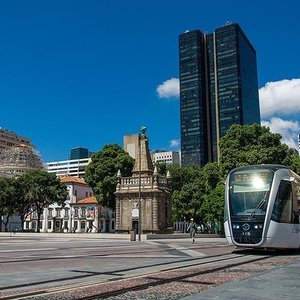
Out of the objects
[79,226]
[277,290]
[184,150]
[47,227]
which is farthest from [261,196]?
[184,150]

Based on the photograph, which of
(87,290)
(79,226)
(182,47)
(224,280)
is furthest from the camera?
(182,47)

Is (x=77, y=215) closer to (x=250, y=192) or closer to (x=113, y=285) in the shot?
(x=250, y=192)

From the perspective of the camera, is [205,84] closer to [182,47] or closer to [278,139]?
[182,47]

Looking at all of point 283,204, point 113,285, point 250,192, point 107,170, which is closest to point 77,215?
point 107,170

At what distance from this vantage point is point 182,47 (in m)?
164

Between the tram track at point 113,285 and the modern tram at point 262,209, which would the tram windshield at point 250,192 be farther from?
the tram track at point 113,285

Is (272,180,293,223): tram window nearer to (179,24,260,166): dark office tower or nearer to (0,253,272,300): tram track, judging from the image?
(0,253,272,300): tram track

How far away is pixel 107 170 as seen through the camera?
64938mm

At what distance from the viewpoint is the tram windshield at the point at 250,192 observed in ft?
58.7

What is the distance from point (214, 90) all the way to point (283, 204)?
443 ft

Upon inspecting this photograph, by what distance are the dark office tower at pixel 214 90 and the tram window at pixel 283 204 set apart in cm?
12365

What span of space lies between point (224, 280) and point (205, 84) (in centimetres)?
14737

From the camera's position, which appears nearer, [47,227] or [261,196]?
[261,196]

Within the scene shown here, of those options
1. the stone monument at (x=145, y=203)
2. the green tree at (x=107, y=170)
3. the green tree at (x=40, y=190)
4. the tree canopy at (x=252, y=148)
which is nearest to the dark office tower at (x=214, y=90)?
the green tree at (x=40, y=190)
